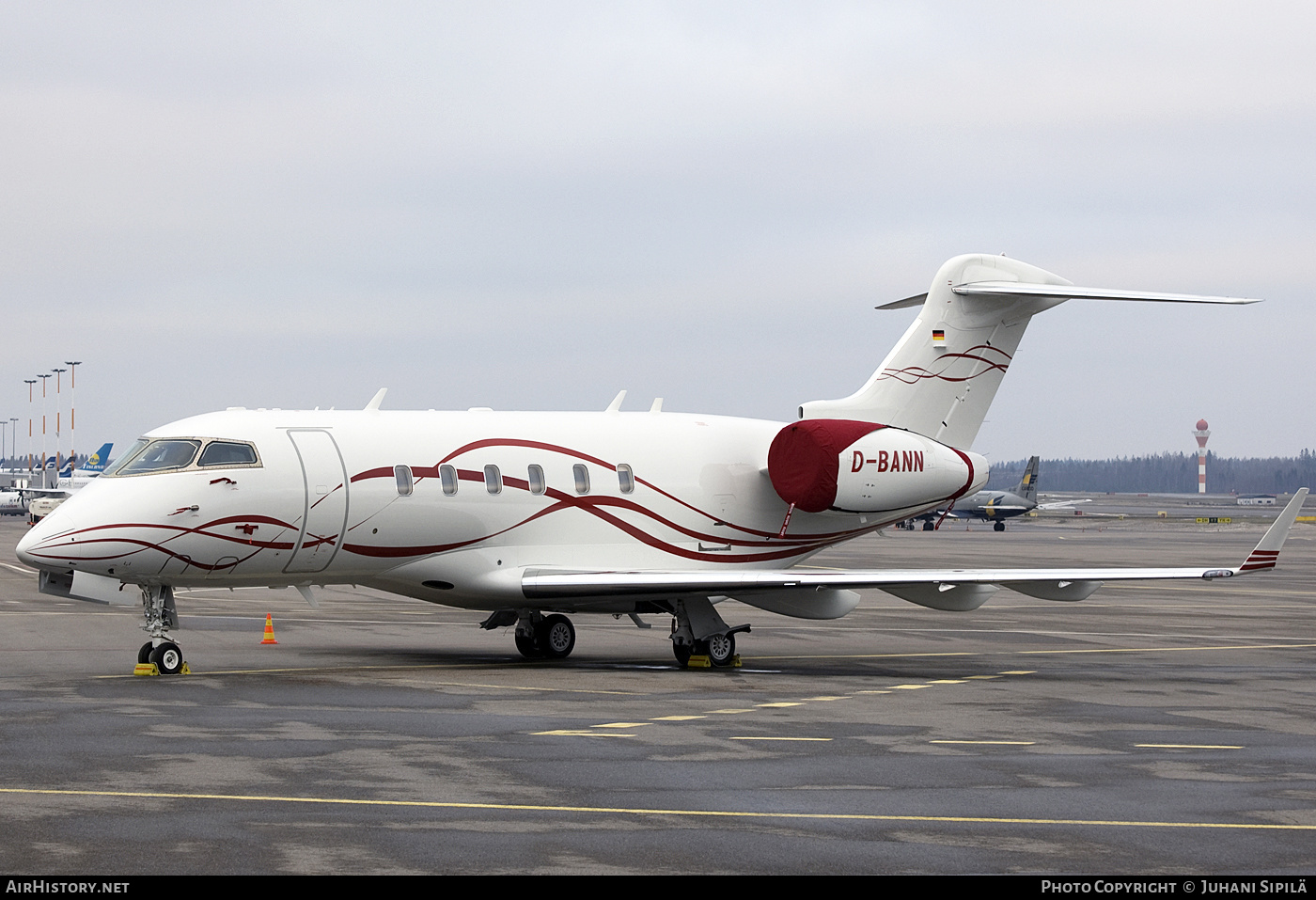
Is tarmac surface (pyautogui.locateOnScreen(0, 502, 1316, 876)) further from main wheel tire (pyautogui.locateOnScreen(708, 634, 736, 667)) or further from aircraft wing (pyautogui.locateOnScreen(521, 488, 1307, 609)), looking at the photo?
aircraft wing (pyautogui.locateOnScreen(521, 488, 1307, 609))

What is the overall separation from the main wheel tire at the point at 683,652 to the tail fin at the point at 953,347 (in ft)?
19.2

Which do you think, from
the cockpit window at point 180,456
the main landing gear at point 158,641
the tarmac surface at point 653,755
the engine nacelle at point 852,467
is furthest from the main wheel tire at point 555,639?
the main landing gear at point 158,641

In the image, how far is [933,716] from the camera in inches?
651

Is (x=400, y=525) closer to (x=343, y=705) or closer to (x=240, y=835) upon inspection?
(x=343, y=705)

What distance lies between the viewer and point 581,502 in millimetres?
22844

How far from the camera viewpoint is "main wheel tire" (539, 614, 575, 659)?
23531mm

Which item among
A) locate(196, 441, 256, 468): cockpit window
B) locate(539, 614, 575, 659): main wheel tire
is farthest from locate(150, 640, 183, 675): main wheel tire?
locate(539, 614, 575, 659): main wheel tire

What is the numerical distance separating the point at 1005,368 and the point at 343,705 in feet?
46.6

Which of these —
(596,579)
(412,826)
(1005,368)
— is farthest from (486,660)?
(412,826)

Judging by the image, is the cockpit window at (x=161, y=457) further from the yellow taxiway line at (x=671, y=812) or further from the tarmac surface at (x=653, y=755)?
the yellow taxiway line at (x=671, y=812)

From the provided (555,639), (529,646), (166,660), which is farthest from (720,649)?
(166,660)

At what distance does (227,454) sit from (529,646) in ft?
19.3

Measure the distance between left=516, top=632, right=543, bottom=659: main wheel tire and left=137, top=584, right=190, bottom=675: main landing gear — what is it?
5.44 metres

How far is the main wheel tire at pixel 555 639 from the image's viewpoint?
23531 mm
